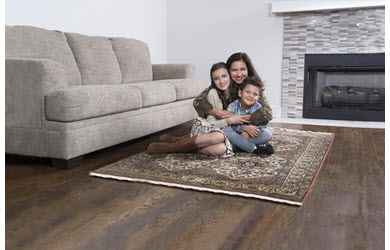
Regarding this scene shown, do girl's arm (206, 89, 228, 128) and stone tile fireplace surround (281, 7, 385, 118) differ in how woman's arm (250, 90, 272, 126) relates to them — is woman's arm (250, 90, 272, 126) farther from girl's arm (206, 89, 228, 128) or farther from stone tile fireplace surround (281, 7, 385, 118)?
stone tile fireplace surround (281, 7, 385, 118)

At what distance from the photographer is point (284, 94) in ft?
15.4

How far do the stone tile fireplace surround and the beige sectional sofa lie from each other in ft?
5.18

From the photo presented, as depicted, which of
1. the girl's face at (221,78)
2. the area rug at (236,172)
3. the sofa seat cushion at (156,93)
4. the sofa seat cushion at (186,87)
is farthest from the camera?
the sofa seat cushion at (186,87)

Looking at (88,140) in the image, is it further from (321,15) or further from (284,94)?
(321,15)

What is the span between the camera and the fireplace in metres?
4.30

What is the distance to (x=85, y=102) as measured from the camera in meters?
2.16

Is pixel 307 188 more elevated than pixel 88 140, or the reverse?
pixel 88 140

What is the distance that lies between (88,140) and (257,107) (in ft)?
3.54

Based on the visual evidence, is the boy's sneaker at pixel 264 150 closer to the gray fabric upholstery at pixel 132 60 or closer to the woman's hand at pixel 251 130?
the woman's hand at pixel 251 130

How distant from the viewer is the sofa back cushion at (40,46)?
255 centimetres

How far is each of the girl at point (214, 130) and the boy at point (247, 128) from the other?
6cm

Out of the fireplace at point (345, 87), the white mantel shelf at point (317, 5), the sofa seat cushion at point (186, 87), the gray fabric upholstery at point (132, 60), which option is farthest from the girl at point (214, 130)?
the fireplace at point (345, 87)

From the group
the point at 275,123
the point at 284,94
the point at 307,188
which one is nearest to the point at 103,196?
the point at 307,188

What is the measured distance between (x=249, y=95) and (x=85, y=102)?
3.28 feet
